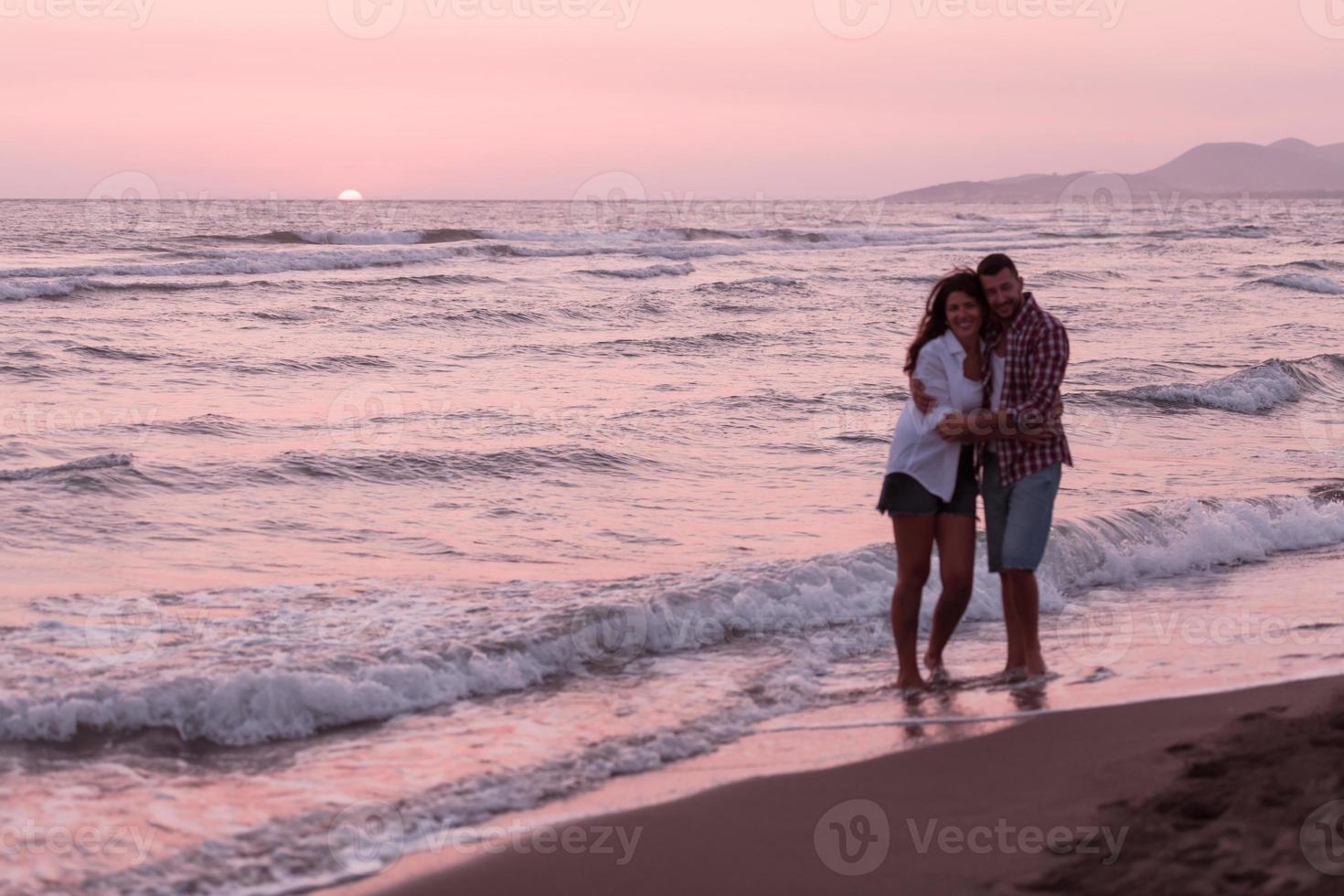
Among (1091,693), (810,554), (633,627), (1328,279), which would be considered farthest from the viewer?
(1328,279)

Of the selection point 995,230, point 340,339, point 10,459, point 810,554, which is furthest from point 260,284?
point 995,230

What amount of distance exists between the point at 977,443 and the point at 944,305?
2.04 ft

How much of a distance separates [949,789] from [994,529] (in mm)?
1643

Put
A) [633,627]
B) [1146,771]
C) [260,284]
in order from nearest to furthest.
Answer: [1146,771] < [633,627] < [260,284]

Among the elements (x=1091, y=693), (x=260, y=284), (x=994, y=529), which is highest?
(x=260, y=284)

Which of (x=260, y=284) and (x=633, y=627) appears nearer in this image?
(x=633, y=627)

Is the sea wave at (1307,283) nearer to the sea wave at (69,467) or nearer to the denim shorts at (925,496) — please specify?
the sea wave at (69,467)

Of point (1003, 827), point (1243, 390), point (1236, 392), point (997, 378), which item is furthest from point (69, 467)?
point (1243, 390)

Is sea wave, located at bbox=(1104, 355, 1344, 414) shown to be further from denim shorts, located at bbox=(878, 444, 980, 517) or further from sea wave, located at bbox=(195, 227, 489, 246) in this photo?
sea wave, located at bbox=(195, 227, 489, 246)

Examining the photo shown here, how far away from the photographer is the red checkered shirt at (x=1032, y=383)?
216 inches

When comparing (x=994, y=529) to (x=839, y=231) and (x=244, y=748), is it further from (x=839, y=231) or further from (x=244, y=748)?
(x=839, y=231)

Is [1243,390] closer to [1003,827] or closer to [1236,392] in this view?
[1236,392]

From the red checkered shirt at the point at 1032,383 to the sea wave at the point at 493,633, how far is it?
162cm

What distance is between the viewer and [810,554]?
8156 mm
